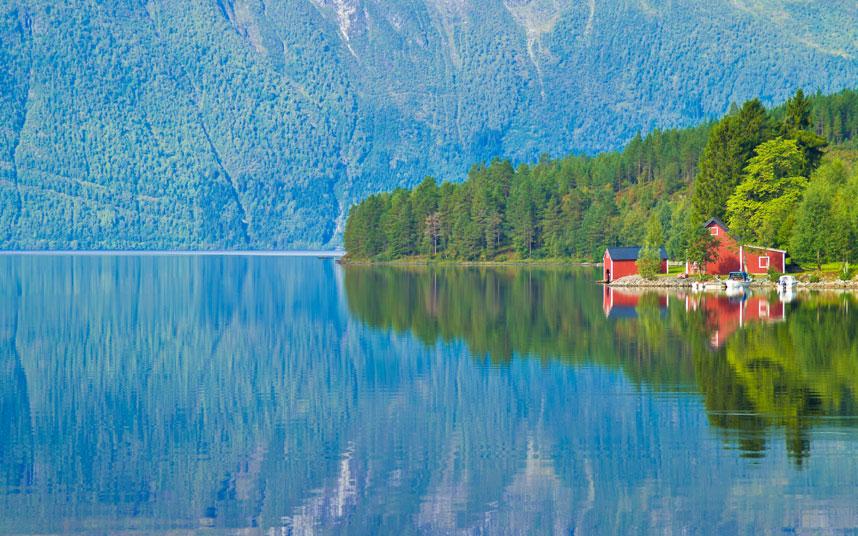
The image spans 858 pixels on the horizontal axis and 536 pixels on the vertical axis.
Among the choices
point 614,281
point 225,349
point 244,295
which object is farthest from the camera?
point 614,281

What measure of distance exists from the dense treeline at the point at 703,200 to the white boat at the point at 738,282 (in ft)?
14.0

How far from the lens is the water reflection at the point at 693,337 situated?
33.0 metres

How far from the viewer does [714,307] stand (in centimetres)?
7431

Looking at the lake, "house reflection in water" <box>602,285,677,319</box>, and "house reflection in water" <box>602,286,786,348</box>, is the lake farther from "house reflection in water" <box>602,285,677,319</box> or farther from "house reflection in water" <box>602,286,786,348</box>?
"house reflection in water" <box>602,285,677,319</box>

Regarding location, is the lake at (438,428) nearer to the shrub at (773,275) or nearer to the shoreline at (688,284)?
the shoreline at (688,284)

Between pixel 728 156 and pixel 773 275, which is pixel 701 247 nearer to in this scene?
pixel 773 275

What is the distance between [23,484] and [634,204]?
161 metres

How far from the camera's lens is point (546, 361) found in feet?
147

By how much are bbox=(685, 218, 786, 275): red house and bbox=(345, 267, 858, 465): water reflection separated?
13.2 metres

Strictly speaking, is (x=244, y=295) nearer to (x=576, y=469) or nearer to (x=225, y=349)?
(x=225, y=349)

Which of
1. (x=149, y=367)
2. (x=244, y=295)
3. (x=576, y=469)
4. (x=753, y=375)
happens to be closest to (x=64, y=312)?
(x=244, y=295)

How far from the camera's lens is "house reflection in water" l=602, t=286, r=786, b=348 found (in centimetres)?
5938

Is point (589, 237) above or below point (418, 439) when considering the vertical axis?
above

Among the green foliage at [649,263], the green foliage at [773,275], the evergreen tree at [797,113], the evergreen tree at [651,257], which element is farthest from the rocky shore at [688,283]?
the evergreen tree at [797,113]
